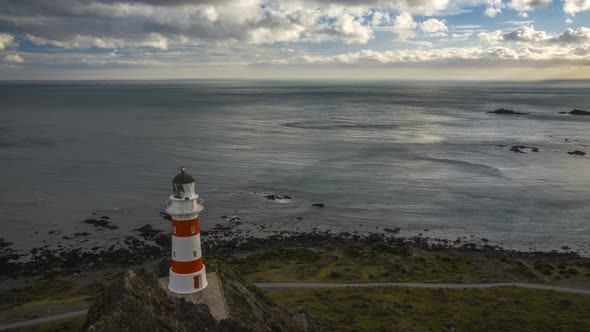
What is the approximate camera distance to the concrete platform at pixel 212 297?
57.5 feet

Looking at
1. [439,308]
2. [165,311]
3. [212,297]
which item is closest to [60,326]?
[212,297]

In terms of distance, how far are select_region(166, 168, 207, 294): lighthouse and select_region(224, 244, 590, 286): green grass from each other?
15838 mm

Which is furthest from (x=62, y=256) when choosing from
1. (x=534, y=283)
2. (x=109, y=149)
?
(x=109, y=149)

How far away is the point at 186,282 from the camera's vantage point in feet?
58.7

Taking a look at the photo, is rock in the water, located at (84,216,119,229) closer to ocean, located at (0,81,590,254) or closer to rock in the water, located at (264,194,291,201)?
ocean, located at (0,81,590,254)

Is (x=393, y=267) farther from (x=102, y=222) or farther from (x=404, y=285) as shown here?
(x=102, y=222)

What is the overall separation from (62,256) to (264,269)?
767 inches

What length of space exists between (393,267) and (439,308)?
953cm

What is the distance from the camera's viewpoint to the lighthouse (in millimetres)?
16750

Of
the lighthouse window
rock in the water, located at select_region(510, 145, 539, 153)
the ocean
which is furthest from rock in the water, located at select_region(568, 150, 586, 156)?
the lighthouse window

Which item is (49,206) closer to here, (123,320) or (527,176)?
(123,320)

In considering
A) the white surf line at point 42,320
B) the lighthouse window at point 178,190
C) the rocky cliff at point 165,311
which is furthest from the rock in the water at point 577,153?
the white surf line at point 42,320

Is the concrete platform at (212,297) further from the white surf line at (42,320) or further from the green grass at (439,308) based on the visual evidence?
the white surf line at (42,320)

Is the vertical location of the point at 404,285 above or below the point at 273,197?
below
